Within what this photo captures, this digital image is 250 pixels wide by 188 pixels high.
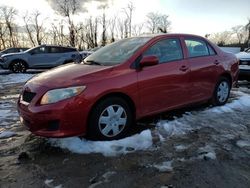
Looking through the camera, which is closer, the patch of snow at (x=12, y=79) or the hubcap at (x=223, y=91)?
the hubcap at (x=223, y=91)

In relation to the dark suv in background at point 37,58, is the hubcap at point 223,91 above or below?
below

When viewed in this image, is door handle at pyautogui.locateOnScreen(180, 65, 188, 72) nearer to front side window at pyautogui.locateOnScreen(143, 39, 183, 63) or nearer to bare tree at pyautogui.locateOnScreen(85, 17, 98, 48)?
front side window at pyautogui.locateOnScreen(143, 39, 183, 63)

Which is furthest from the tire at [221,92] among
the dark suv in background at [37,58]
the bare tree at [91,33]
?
the bare tree at [91,33]

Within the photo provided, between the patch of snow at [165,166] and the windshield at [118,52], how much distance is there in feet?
5.43

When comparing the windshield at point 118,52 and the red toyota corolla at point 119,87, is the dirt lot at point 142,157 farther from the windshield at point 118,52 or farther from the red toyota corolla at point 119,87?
the windshield at point 118,52

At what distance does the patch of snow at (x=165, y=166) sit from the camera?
347 cm

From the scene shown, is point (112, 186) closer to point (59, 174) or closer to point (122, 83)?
point (59, 174)

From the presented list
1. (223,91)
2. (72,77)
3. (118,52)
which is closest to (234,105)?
(223,91)

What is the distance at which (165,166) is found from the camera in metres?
3.56

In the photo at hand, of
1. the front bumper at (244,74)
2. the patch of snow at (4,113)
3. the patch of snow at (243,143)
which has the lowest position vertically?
the patch of snow at (243,143)

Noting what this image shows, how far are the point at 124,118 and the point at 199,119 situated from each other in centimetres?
161

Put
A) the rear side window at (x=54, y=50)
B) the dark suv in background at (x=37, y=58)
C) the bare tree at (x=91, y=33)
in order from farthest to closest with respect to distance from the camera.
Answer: the bare tree at (x=91, y=33), the rear side window at (x=54, y=50), the dark suv in background at (x=37, y=58)

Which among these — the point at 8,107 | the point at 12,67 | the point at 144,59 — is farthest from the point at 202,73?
the point at 12,67

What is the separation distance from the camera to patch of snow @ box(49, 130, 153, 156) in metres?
4.00
